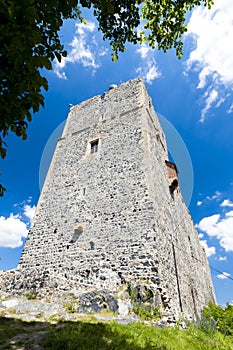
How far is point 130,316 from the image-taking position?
577 cm

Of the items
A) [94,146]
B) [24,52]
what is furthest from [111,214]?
[24,52]

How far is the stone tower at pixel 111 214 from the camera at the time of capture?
24.8 ft

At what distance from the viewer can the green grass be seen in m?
3.53

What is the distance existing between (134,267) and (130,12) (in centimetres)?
705

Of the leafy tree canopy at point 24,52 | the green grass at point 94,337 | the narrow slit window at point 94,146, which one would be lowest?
the green grass at point 94,337

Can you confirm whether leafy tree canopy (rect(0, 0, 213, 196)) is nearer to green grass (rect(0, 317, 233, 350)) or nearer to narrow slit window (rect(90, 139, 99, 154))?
green grass (rect(0, 317, 233, 350))

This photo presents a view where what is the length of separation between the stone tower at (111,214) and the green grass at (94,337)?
1.79m

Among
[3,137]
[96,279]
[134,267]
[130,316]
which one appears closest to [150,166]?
[134,267]

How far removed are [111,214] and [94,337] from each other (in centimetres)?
537

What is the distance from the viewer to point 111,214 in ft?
29.7

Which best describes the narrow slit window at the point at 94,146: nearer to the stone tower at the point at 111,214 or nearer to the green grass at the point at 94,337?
the stone tower at the point at 111,214

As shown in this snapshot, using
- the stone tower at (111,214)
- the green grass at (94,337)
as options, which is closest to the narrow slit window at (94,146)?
the stone tower at (111,214)

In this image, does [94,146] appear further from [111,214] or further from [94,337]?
[94,337]

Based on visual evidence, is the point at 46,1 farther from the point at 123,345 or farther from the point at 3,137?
the point at 123,345
